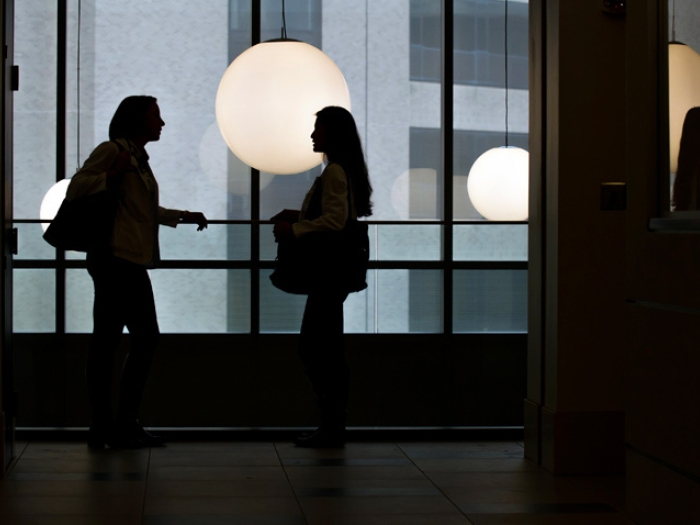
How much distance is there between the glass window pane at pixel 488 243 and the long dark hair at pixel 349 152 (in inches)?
34.8

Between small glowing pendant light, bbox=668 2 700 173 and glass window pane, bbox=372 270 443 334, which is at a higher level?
small glowing pendant light, bbox=668 2 700 173

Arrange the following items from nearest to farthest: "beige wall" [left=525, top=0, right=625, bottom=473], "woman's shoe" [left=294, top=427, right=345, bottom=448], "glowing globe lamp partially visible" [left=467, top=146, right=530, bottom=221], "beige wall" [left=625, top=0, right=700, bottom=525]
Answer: "beige wall" [left=625, top=0, right=700, bottom=525] < "beige wall" [left=525, top=0, right=625, bottom=473] < "woman's shoe" [left=294, top=427, right=345, bottom=448] < "glowing globe lamp partially visible" [left=467, top=146, right=530, bottom=221]

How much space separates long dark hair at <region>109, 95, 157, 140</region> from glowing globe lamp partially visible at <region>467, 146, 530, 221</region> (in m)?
1.79

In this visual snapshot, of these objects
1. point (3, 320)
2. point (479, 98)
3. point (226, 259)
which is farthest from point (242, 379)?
point (479, 98)

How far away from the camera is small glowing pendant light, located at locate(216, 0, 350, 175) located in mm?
3930

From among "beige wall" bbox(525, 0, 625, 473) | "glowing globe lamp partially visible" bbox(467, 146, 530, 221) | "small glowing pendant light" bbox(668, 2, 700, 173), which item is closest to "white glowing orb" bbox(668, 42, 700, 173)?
"small glowing pendant light" bbox(668, 2, 700, 173)

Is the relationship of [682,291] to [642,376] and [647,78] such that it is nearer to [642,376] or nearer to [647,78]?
[642,376]

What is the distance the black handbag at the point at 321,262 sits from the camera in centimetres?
463

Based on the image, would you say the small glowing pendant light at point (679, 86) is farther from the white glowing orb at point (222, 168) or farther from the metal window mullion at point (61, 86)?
the metal window mullion at point (61, 86)

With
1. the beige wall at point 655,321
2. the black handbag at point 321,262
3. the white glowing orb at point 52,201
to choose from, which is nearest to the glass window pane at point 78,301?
the white glowing orb at point 52,201

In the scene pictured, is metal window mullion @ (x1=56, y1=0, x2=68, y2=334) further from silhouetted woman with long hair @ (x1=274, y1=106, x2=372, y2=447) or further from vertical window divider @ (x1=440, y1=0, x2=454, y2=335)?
vertical window divider @ (x1=440, y1=0, x2=454, y2=335)

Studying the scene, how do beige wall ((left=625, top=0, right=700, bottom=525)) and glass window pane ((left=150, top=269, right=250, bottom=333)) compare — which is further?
glass window pane ((left=150, top=269, right=250, bottom=333))

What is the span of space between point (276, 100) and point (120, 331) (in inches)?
52.3

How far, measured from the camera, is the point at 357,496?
3.78 meters
